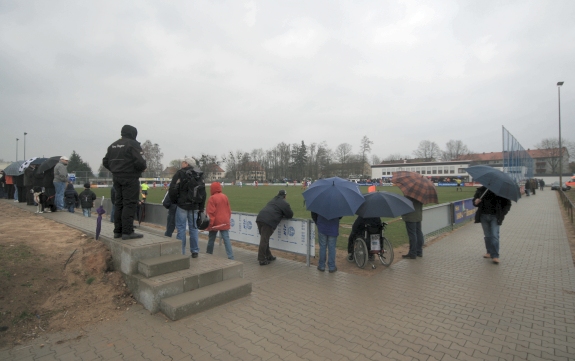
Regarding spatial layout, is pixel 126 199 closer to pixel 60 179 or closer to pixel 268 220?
pixel 268 220

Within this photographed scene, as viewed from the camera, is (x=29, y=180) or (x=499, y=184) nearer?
(x=499, y=184)

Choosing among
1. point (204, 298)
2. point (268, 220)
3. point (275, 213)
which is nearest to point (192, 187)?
point (268, 220)

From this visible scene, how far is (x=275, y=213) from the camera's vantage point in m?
6.81

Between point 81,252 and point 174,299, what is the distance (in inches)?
86.2

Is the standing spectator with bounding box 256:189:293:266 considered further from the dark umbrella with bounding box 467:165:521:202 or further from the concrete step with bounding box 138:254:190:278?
the dark umbrella with bounding box 467:165:521:202

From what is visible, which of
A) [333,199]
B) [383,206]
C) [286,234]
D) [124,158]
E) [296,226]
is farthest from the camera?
[286,234]

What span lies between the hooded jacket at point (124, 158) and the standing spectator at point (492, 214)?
→ 6.99 m

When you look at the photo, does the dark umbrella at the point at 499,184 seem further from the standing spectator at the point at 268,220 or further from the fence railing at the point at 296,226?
the standing spectator at the point at 268,220

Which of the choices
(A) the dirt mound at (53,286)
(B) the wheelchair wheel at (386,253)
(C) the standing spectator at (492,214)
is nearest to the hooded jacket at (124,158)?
(A) the dirt mound at (53,286)

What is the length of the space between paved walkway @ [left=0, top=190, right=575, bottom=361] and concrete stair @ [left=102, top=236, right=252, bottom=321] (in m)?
0.17

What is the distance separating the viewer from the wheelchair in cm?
653

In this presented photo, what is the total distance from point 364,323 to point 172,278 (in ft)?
8.99

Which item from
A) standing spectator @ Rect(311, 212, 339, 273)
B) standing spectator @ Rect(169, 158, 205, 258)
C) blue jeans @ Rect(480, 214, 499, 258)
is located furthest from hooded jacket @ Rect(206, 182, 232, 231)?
blue jeans @ Rect(480, 214, 499, 258)

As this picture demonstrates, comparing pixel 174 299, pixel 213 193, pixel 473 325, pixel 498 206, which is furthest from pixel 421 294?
pixel 213 193
